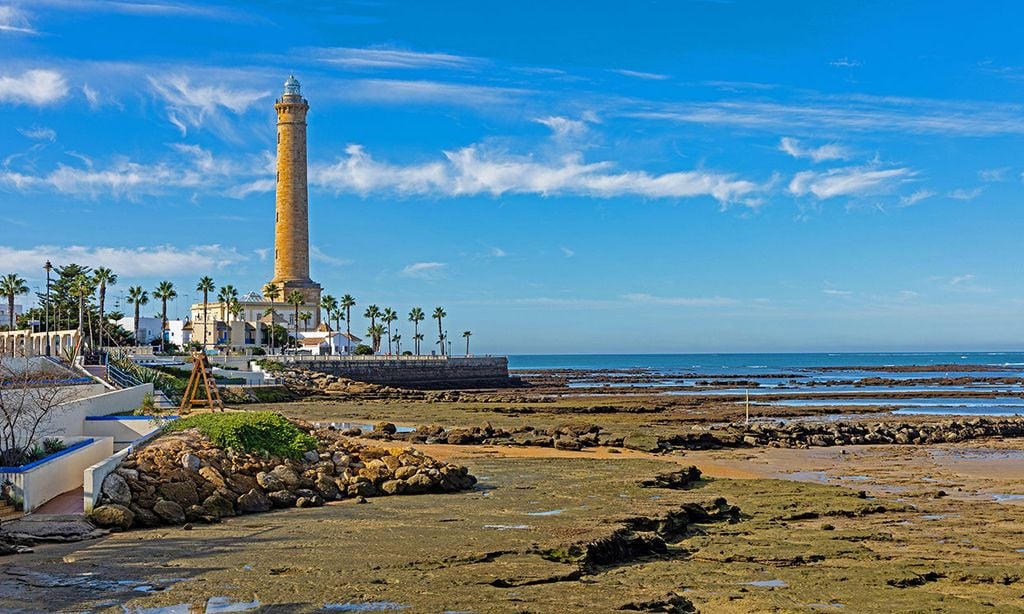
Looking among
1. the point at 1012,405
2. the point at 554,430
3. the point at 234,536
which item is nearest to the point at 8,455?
the point at 234,536

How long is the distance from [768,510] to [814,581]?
5.71 m

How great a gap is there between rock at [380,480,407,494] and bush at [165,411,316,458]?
216 cm

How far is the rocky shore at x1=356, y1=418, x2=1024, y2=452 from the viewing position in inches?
1298

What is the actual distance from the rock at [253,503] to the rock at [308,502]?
56cm

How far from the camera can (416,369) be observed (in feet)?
285

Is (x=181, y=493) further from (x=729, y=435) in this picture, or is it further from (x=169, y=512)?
(x=729, y=435)

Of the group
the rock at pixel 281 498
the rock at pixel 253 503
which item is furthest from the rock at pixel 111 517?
the rock at pixel 281 498

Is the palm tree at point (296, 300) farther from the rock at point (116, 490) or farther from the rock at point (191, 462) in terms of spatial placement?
the rock at point (116, 490)

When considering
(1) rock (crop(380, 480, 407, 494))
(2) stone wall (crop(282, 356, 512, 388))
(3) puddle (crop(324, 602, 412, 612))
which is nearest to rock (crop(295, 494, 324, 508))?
(1) rock (crop(380, 480, 407, 494))

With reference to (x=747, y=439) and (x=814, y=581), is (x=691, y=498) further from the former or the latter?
(x=747, y=439)

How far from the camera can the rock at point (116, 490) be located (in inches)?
623

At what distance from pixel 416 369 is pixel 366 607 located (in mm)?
76201

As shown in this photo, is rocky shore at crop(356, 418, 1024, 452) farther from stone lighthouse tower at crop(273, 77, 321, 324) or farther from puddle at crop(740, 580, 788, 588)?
stone lighthouse tower at crop(273, 77, 321, 324)

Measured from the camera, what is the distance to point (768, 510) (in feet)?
59.9
